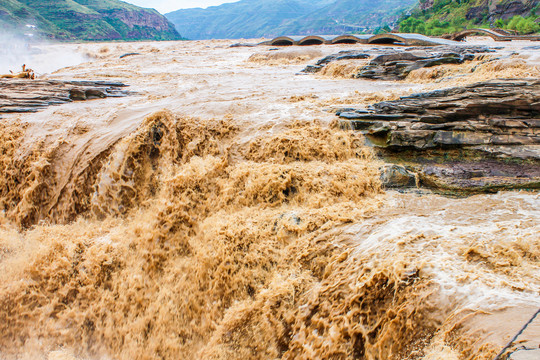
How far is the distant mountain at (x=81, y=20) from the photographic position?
4256cm

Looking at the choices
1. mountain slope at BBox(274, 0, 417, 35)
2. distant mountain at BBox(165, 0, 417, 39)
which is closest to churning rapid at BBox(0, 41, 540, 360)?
mountain slope at BBox(274, 0, 417, 35)

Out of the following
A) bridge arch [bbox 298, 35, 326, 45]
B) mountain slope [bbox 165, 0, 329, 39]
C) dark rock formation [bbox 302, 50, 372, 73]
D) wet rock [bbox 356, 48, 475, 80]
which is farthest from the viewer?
mountain slope [bbox 165, 0, 329, 39]

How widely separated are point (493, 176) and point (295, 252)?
302cm

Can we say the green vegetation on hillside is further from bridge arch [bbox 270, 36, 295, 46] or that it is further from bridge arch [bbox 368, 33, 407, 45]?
bridge arch [bbox 270, 36, 295, 46]

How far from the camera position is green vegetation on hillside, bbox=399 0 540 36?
26.9 meters

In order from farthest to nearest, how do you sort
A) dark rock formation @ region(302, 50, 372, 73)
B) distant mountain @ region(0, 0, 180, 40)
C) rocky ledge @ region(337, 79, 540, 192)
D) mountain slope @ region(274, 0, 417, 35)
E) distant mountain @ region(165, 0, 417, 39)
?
distant mountain @ region(165, 0, 417, 39), mountain slope @ region(274, 0, 417, 35), distant mountain @ region(0, 0, 180, 40), dark rock formation @ region(302, 50, 372, 73), rocky ledge @ region(337, 79, 540, 192)

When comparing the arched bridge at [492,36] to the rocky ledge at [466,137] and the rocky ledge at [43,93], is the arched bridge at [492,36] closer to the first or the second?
the rocky ledge at [466,137]

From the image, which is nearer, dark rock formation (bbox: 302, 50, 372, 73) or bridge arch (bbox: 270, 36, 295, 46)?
dark rock formation (bbox: 302, 50, 372, 73)

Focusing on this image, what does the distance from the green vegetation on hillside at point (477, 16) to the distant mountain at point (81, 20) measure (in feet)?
163

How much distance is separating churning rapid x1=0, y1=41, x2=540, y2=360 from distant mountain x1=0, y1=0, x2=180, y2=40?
48.9 m

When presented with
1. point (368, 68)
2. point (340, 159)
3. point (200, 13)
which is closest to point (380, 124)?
point (340, 159)

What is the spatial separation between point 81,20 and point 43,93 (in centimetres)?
5739

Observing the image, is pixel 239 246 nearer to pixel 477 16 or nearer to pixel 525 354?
pixel 525 354

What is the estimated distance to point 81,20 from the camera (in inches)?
2062
